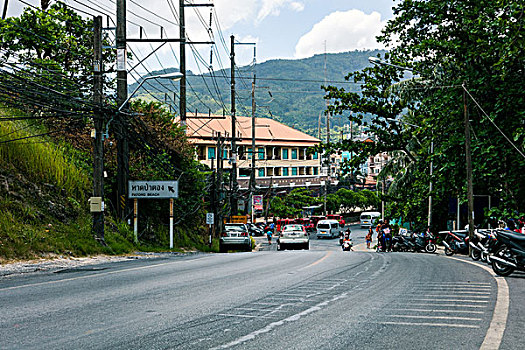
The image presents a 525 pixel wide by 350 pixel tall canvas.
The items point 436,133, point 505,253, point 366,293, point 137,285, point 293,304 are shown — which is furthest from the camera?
point 436,133

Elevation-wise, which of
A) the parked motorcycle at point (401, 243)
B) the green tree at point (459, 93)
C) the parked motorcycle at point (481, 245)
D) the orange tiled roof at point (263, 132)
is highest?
the orange tiled roof at point (263, 132)

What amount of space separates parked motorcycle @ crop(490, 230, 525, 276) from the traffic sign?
A: 17.3 metres

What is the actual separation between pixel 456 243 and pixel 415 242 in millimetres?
6047

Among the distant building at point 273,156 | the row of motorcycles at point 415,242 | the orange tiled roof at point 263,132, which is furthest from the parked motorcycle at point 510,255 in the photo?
the orange tiled roof at point 263,132

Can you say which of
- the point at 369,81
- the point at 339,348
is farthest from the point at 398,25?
the point at 339,348

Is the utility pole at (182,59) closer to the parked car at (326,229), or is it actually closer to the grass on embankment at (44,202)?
the grass on embankment at (44,202)

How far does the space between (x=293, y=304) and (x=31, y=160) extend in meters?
17.7

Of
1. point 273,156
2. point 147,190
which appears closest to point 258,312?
point 147,190

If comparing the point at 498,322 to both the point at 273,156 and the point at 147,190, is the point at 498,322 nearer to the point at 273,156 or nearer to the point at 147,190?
the point at 147,190

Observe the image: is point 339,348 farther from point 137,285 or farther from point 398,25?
point 398,25

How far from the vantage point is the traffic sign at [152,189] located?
2653 cm

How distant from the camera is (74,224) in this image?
21938 mm

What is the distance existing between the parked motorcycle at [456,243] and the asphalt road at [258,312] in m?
13.6

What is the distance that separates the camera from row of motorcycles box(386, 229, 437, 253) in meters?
31.3
